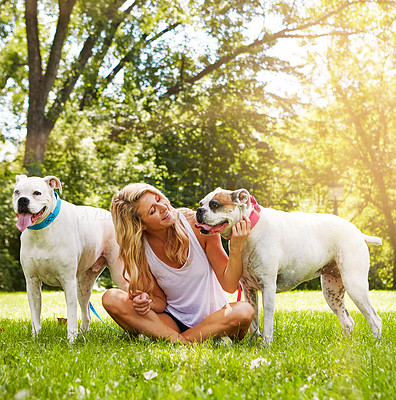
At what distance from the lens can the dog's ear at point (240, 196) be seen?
12.2ft

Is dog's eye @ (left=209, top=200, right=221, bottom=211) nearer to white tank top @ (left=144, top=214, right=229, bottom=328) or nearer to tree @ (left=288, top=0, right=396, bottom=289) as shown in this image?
white tank top @ (left=144, top=214, right=229, bottom=328)

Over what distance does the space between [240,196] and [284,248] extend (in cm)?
64

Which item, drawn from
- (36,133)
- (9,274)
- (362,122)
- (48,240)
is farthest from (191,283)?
(362,122)

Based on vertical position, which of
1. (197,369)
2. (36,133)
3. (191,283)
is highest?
(36,133)

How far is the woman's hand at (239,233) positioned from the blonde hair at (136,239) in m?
0.48

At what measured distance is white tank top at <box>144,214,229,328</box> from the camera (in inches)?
157

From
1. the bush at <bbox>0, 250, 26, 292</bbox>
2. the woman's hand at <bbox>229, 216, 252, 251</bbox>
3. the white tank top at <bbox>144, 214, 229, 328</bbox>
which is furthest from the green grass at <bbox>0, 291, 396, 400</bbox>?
the bush at <bbox>0, 250, 26, 292</bbox>

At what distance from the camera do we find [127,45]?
14.9 meters

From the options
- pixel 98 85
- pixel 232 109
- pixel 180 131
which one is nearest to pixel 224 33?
pixel 232 109

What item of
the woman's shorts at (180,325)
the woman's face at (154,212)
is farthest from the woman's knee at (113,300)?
the woman's face at (154,212)

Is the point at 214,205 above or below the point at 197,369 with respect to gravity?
above

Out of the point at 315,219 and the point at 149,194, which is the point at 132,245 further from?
the point at 315,219

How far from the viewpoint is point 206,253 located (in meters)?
4.09

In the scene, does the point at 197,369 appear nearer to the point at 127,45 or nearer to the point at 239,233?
the point at 239,233
